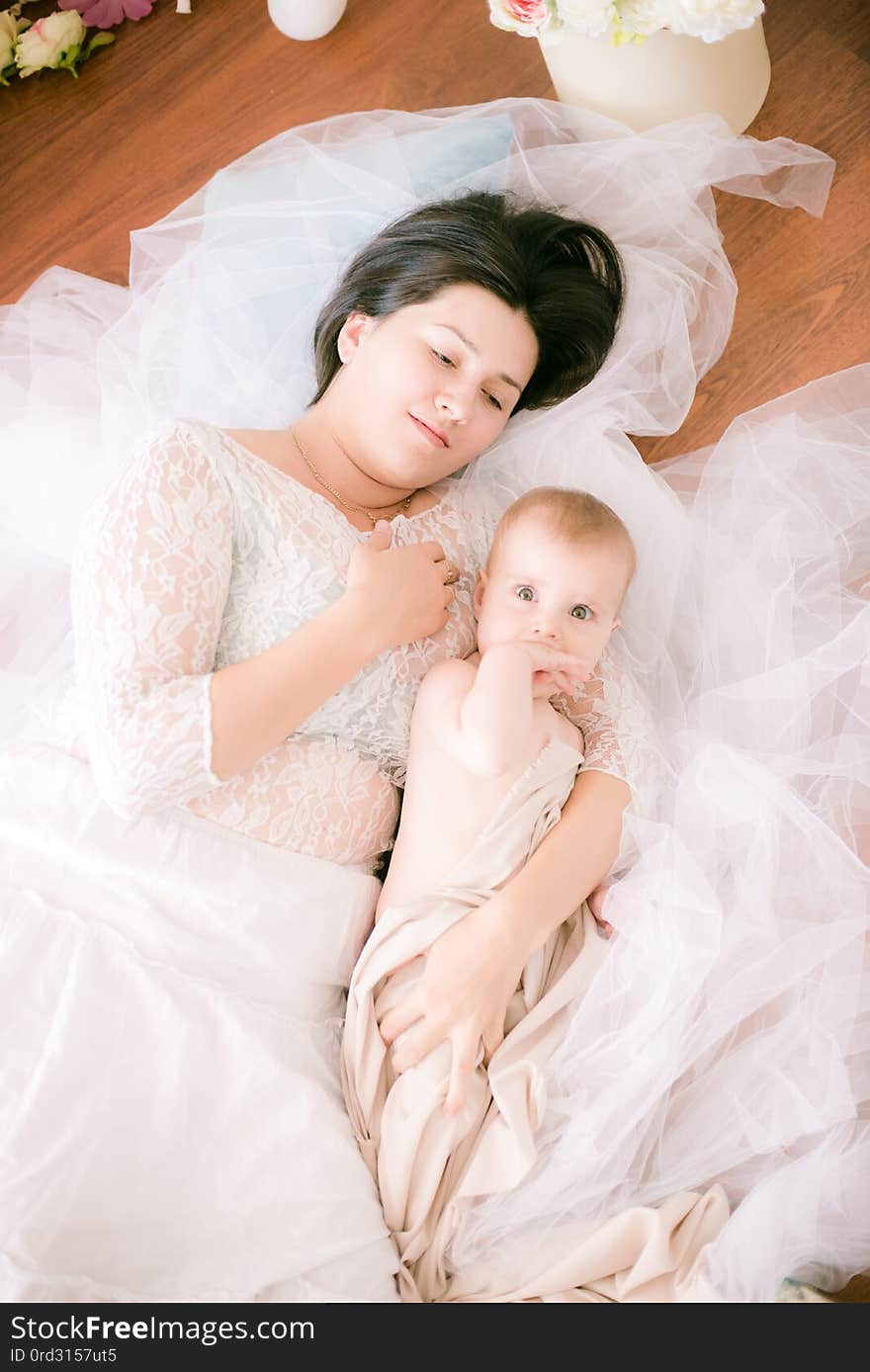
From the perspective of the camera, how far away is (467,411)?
5.90 ft

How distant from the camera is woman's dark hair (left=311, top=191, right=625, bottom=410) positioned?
1.88 meters

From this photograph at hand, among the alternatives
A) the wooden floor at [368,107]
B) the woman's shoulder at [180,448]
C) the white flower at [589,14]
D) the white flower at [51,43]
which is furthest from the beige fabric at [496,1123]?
the white flower at [51,43]

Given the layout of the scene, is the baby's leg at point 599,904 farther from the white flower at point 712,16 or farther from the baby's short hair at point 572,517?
the white flower at point 712,16

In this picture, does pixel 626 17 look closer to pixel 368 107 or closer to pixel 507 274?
pixel 507 274

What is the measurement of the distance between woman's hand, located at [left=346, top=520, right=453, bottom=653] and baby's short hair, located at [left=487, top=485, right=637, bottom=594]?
111mm

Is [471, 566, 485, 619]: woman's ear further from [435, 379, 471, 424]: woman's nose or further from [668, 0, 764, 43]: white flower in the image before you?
[668, 0, 764, 43]: white flower

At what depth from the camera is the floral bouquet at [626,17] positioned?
1.82 metres

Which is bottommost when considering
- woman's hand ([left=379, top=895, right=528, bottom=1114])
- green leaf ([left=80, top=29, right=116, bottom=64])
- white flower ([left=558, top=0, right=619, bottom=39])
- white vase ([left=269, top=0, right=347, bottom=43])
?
woman's hand ([left=379, top=895, right=528, bottom=1114])

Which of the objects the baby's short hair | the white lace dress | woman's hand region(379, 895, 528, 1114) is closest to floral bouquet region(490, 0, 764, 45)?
the baby's short hair

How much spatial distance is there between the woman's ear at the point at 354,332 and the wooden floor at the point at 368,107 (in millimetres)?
705

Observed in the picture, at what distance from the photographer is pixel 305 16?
99.3 inches

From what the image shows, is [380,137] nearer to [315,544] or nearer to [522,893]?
[315,544]

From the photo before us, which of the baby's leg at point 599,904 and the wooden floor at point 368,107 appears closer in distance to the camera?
the baby's leg at point 599,904
